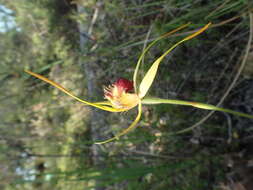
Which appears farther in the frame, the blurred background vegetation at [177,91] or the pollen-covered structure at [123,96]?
the blurred background vegetation at [177,91]

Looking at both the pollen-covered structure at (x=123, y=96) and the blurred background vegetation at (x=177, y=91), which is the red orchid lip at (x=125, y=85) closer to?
the pollen-covered structure at (x=123, y=96)

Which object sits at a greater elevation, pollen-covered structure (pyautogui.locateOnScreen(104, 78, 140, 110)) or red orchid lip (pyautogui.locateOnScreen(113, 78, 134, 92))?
red orchid lip (pyautogui.locateOnScreen(113, 78, 134, 92))

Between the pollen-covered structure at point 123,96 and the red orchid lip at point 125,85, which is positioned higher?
the red orchid lip at point 125,85

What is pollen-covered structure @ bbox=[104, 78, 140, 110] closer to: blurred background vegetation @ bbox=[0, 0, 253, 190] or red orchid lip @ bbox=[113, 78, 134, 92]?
red orchid lip @ bbox=[113, 78, 134, 92]

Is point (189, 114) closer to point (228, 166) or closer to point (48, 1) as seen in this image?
point (228, 166)

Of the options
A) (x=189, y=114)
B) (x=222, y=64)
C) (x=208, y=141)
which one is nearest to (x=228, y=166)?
(x=208, y=141)

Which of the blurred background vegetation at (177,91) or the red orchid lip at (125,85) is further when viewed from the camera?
the blurred background vegetation at (177,91)

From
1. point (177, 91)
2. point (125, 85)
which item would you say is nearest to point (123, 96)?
point (125, 85)

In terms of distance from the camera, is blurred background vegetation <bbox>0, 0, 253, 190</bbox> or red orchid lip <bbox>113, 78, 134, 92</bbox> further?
blurred background vegetation <bbox>0, 0, 253, 190</bbox>

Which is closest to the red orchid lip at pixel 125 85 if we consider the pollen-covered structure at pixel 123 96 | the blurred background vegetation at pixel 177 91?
the pollen-covered structure at pixel 123 96

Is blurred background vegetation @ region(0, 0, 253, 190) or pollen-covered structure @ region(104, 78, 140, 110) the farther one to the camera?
blurred background vegetation @ region(0, 0, 253, 190)

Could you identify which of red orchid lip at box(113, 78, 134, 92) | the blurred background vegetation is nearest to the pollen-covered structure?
red orchid lip at box(113, 78, 134, 92)
